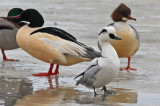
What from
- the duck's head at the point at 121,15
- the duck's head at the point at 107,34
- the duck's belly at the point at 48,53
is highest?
the duck's head at the point at 107,34

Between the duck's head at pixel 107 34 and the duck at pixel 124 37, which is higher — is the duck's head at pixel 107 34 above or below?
above

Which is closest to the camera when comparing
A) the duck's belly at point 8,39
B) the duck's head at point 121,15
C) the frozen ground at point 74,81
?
the frozen ground at point 74,81

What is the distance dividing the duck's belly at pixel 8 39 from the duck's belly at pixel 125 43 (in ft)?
6.78

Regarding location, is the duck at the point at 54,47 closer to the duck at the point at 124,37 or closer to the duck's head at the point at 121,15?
the duck at the point at 124,37

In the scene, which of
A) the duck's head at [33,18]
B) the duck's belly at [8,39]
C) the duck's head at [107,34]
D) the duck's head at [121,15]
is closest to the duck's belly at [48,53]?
the duck's head at [33,18]

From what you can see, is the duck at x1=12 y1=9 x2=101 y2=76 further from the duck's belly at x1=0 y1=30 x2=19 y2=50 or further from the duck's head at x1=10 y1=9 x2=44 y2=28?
the duck's belly at x1=0 y1=30 x2=19 y2=50

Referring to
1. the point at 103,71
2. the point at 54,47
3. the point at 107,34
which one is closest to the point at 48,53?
the point at 54,47

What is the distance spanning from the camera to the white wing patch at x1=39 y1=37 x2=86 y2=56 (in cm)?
963

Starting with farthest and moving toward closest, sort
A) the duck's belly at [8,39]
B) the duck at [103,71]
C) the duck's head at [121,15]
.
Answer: the duck's belly at [8,39], the duck's head at [121,15], the duck at [103,71]

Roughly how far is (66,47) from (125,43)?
1600 millimetres

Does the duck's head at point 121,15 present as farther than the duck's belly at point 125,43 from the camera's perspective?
Yes

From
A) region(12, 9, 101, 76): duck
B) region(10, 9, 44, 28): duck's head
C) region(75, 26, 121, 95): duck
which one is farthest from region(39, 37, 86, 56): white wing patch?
region(75, 26, 121, 95): duck

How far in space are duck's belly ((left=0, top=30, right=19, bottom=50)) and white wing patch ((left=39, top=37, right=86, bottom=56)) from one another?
180 centimetres

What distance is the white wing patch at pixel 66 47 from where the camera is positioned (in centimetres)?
963
